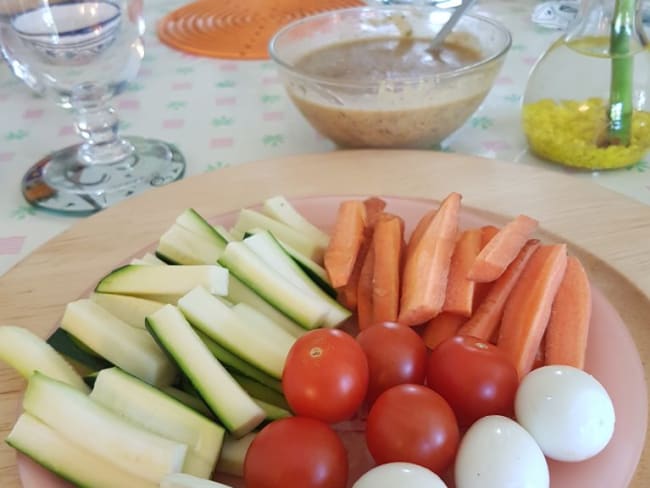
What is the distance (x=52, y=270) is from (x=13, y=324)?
125 millimetres

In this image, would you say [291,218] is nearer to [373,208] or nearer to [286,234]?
[286,234]

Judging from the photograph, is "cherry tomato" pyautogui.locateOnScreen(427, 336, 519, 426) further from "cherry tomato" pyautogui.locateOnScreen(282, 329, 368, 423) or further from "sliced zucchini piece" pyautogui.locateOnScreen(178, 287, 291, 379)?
"sliced zucchini piece" pyautogui.locateOnScreen(178, 287, 291, 379)

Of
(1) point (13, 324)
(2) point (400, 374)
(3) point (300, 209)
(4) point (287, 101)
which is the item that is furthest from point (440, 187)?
(1) point (13, 324)

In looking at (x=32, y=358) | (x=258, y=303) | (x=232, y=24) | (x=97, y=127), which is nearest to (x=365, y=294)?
(x=258, y=303)

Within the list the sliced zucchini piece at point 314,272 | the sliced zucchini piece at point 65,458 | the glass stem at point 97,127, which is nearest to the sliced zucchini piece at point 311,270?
the sliced zucchini piece at point 314,272

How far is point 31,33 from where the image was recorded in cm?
137

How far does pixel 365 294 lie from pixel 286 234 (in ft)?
0.59

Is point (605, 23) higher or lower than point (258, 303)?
higher

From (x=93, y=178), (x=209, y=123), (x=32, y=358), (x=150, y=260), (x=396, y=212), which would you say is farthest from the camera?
(x=209, y=123)

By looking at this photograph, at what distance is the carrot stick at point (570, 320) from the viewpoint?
932 millimetres

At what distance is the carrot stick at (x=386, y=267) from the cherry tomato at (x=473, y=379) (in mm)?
162

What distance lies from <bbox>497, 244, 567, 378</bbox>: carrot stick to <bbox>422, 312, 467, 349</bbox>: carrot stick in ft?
0.21

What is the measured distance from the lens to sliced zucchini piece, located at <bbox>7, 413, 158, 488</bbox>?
79 centimetres

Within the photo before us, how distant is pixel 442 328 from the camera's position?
1021 millimetres
